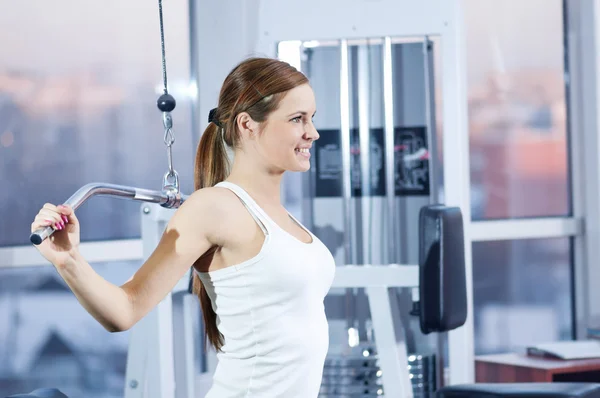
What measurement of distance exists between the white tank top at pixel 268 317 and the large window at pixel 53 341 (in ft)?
7.51

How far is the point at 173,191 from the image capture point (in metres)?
1.94

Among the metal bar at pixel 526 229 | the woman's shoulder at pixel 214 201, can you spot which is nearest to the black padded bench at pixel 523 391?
the woman's shoulder at pixel 214 201

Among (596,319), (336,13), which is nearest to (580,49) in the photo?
(596,319)

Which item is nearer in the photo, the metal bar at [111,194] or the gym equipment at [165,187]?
the metal bar at [111,194]

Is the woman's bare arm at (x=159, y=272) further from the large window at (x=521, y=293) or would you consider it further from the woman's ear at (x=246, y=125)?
the large window at (x=521, y=293)

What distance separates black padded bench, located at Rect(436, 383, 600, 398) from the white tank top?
3.66 ft

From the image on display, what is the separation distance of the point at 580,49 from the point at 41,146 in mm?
2647

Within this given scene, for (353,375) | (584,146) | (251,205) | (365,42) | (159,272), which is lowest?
(353,375)

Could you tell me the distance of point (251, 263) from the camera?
1390mm

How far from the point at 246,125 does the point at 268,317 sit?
36 centimetres

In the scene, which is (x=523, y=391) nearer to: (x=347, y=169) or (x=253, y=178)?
(x=347, y=169)

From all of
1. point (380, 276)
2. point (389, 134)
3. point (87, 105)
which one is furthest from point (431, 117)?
point (87, 105)

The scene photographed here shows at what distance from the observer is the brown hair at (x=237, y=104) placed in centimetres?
150

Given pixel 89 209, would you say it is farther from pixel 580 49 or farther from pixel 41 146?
pixel 580 49
